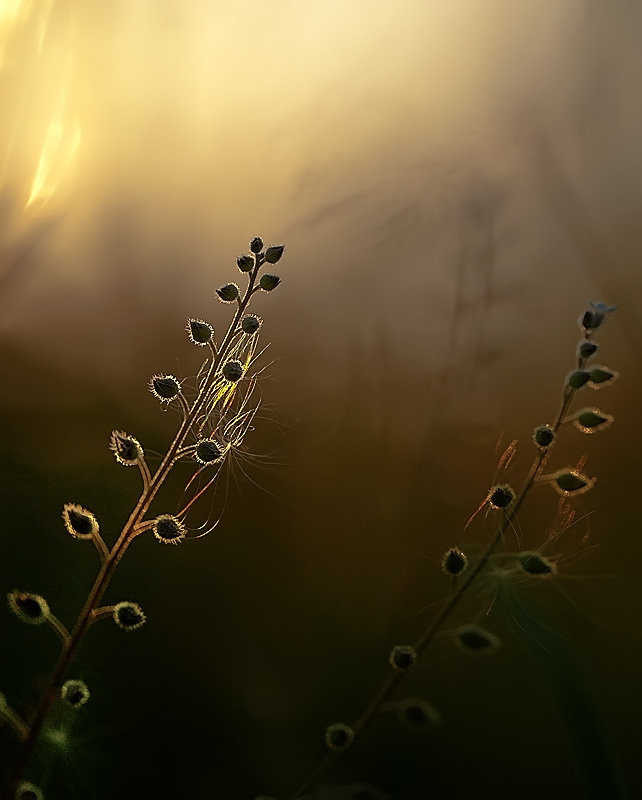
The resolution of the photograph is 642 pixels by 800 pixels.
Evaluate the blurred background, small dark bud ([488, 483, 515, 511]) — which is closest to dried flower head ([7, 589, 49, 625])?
the blurred background

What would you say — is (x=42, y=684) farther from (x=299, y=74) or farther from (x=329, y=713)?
(x=299, y=74)

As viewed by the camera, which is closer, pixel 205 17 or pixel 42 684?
pixel 42 684

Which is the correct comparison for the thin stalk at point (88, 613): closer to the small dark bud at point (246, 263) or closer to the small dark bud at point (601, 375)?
the small dark bud at point (246, 263)

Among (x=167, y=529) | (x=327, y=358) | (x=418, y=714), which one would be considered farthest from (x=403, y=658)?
(x=327, y=358)

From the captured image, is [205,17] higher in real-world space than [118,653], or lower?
higher

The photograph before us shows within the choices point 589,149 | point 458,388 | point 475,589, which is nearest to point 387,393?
point 458,388

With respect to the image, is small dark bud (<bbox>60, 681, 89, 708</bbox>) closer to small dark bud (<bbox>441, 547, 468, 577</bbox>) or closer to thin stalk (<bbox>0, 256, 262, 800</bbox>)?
thin stalk (<bbox>0, 256, 262, 800</bbox>)
